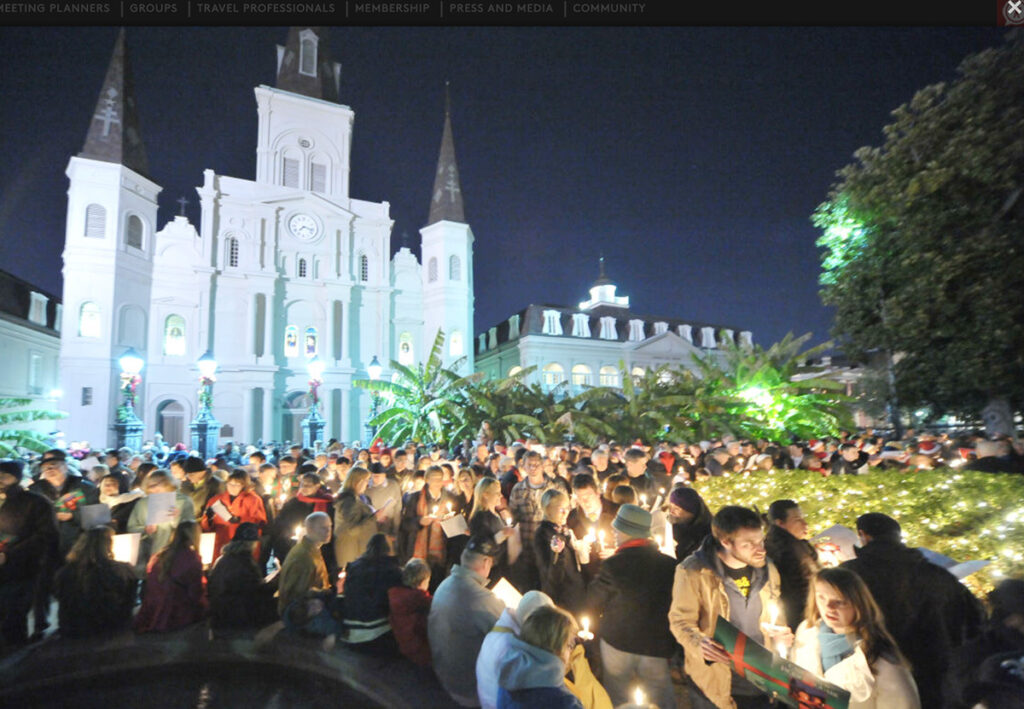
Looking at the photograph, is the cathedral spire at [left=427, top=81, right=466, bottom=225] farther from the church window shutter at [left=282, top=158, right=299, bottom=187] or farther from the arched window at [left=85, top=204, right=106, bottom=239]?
the arched window at [left=85, top=204, right=106, bottom=239]

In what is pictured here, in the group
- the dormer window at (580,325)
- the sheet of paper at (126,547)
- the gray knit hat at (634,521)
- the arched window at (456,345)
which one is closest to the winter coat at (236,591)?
the sheet of paper at (126,547)

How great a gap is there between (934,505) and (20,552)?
9.44 meters

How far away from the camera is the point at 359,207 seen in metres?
39.8

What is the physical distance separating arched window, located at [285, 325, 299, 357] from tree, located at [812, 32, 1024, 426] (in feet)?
107

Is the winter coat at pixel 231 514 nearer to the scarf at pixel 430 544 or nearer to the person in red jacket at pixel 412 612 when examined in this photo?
the scarf at pixel 430 544

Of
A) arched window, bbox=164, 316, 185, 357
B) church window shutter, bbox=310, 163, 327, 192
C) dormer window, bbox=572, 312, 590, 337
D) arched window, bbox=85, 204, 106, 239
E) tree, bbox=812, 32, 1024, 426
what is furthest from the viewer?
dormer window, bbox=572, 312, 590, 337

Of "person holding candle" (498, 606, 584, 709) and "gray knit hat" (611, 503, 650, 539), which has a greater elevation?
"gray knit hat" (611, 503, 650, 539)

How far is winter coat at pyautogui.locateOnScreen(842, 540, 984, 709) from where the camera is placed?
3.29 meters

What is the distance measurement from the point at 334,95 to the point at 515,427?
115ft

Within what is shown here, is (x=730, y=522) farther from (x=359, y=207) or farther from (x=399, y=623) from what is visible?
(x=359, y=207)

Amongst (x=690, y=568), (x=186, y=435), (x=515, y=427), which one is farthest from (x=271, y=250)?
(x=690, y=568)

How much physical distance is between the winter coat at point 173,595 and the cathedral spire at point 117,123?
36316mm

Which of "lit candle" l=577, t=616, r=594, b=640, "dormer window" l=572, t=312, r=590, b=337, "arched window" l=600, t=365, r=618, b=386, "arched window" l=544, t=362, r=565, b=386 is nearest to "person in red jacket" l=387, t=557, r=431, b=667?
"lit candle" l=577, t=616, r=594, b=640

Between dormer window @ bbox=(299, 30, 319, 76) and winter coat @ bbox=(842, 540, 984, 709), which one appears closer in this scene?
winter coat @ bbox=(842, 540, 984, 709)
